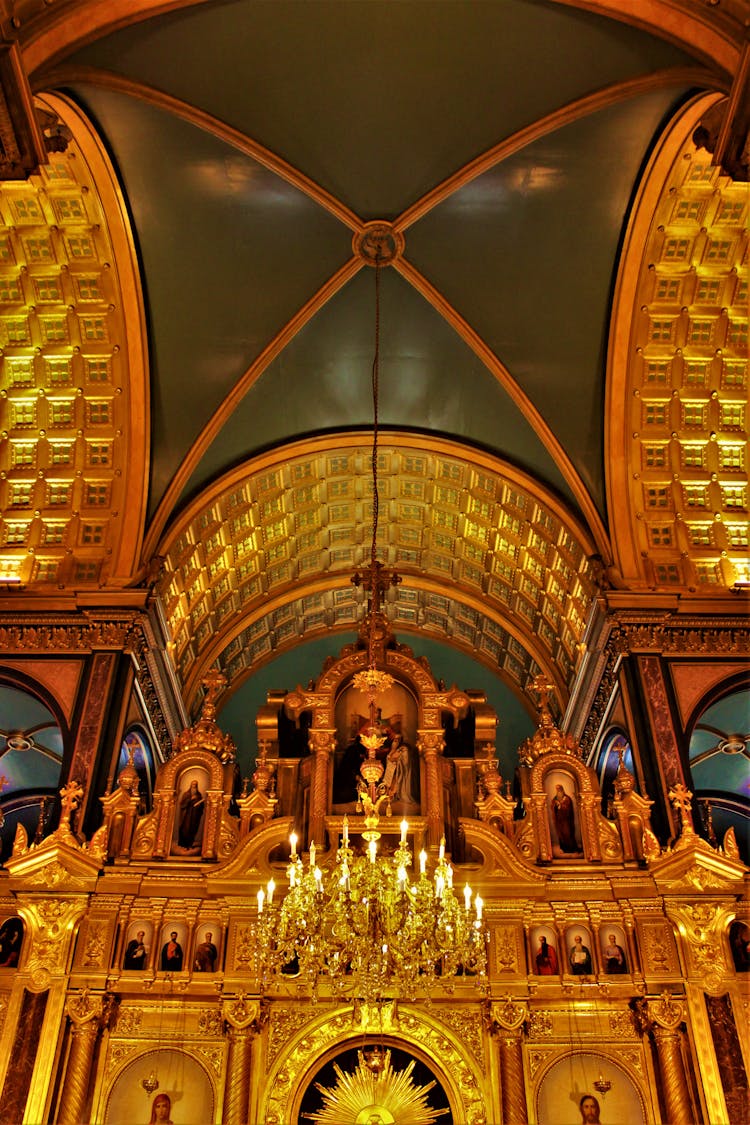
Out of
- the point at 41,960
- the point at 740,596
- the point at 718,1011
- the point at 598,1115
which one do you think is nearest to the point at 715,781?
the point at 740,596

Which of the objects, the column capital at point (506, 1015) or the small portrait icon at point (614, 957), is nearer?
the column capital at point (506, 1015)

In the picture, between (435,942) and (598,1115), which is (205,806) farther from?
(598,1115)

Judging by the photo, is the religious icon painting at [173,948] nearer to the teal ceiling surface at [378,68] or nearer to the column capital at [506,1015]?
the column capital at [506,1015]

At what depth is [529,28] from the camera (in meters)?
13.9

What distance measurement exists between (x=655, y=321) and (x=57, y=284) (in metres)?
9.78

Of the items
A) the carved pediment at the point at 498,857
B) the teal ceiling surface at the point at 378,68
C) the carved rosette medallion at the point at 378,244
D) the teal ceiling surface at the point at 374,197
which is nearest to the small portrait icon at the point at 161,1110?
the carved pediment at the point at 498,857

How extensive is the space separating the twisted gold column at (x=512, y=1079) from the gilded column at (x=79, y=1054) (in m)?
4.65

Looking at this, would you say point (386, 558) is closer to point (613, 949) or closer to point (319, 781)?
point (319, 781)

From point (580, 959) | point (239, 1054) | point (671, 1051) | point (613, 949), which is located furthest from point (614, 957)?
point (239, 1054)

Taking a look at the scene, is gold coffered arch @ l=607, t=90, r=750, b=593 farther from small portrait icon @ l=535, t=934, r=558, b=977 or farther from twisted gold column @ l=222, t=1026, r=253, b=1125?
twisted gold column @ l=222, t=1026, r=253, b=1125

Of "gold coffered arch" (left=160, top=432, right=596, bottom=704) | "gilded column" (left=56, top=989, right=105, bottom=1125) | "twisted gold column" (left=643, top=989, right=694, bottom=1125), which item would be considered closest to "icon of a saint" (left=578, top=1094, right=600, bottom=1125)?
"twisted gold column" (left=643, top=989, right=694, bottom=1125)

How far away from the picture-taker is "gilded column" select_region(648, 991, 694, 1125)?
1155cm

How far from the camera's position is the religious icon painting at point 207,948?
41.6 feet

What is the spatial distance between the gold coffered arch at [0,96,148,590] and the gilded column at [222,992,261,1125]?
750 cm
